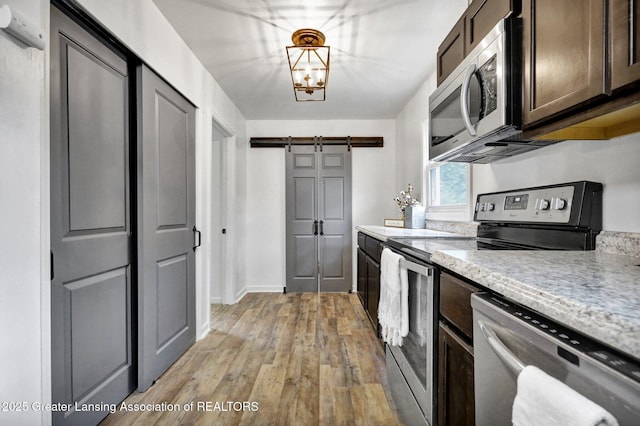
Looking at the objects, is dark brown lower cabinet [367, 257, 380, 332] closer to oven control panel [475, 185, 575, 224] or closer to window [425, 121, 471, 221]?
window [425, 121, 471, 221]

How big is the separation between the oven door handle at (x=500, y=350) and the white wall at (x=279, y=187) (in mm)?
3722

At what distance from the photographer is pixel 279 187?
177 inches

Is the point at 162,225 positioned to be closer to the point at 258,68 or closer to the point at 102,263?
the point at 102,263

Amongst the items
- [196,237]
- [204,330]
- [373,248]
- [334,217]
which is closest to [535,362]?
[373,248]

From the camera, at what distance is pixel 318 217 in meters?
4.44

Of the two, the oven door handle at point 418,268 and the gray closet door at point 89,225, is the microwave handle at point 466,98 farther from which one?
the gray closet door at point 89,225

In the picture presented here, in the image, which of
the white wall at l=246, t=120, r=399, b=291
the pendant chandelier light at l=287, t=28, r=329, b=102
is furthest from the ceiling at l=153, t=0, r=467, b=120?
the white wall at l=246, t=120, r=399, b=291

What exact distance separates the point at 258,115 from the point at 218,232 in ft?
5.66

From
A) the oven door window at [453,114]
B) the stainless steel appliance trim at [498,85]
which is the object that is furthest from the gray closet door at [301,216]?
the stainless steel appliance trim at [498,85]

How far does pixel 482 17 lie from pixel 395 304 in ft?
4.82

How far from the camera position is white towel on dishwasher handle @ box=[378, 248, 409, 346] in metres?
1.56

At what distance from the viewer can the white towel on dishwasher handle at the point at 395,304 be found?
61.5 inches

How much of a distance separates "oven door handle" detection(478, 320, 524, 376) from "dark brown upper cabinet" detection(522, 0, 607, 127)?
0.71 meters

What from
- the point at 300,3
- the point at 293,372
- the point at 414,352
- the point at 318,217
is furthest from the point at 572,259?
the point at 318,217
